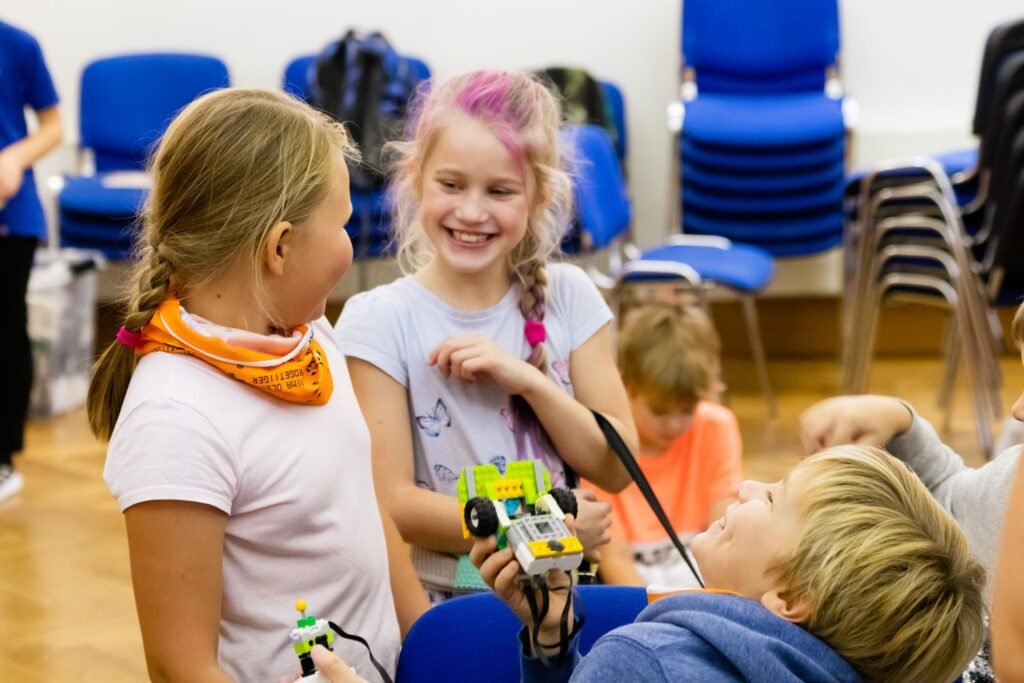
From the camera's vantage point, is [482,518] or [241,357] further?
[241,357]

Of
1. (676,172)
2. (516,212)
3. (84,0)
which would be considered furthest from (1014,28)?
(84,0)

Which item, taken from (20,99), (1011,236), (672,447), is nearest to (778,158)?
(1011,236)

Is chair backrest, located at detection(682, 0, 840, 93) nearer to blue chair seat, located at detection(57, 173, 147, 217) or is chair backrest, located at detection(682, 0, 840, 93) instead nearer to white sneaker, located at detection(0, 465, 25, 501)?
blue chair seat, located at detection(57, 173, 147, 217)

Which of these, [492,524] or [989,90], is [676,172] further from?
[492,524]

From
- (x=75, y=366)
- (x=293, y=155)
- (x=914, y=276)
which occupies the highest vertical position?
(x=293, y=155)

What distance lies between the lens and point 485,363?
1836 millimetres

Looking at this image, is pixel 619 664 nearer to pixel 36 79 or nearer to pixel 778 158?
pixel 36 79

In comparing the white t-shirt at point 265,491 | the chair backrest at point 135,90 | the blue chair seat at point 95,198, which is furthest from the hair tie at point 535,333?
the chair backrest at point 135,90

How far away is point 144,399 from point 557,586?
18.7 inches

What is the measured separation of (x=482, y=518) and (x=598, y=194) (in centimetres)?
325

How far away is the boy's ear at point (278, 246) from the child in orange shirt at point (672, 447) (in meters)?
1.33

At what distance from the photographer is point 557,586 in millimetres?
1239

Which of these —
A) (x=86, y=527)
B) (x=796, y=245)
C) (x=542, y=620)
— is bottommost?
(x=86, y=527)

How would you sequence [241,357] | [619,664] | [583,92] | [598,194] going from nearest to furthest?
[619,664] → [241,357] → [598,194] → [583,92]
